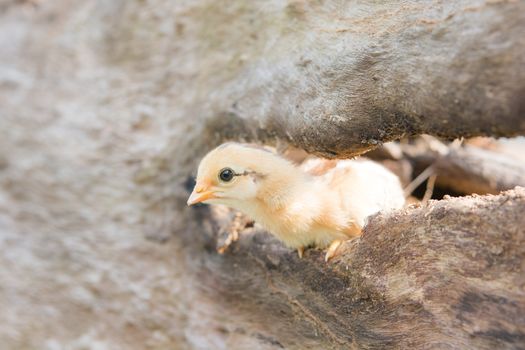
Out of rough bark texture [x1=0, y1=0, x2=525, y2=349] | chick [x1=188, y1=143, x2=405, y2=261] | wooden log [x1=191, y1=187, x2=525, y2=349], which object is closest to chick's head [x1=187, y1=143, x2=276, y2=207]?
chick [x1=188, y1=143, x2=405, y2=261]

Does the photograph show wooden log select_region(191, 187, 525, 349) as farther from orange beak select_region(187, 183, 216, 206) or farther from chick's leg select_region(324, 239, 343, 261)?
orange beak select_region(187, 183, 216, 206)

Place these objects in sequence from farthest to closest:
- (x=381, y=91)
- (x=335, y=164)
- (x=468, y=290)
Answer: (x=335, y=164), (x=381, y=91), (x=468, y=290)

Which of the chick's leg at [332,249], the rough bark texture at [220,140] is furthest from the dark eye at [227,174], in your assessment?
the chick's leg at [332,249]

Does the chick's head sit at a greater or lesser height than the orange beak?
greater

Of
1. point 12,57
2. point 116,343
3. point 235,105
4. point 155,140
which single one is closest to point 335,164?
point 235,105

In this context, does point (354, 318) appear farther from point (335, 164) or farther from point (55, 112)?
point (55, 112)

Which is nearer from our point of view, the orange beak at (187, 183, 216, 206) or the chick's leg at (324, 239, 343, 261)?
the chick's leg at (324, 239, 343, 261)

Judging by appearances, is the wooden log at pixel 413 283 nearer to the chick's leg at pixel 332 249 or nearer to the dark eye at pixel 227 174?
the chick's leg at pixel 332 249
